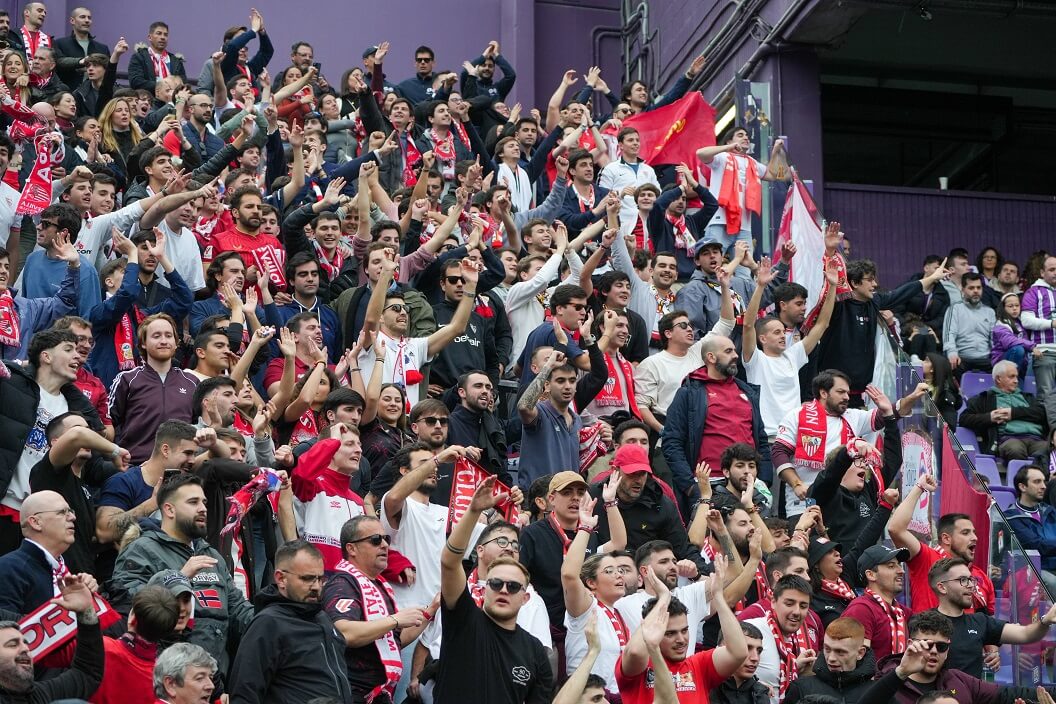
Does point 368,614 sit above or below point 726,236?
below

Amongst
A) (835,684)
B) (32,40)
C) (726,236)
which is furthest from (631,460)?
(32,40)

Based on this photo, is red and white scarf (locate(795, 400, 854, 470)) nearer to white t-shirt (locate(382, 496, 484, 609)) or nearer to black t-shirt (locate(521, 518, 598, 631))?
black t-shirt (locate(521, 518, 598, 631))

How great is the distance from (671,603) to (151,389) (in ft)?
11.4

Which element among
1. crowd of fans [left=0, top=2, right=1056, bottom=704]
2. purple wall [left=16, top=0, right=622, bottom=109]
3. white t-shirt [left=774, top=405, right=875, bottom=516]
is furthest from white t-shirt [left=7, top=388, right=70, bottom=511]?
purple wall [left=16, top=0, right=622, bottom=109]

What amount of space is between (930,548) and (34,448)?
5532 mm

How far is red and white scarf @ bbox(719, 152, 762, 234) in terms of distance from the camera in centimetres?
1559

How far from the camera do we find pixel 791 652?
9.16 metres

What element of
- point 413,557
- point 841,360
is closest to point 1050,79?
point 841,360

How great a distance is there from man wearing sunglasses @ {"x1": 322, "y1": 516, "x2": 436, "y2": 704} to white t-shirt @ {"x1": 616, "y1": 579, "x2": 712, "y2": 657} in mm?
1090

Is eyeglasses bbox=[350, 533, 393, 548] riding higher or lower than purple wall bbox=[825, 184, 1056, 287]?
lower

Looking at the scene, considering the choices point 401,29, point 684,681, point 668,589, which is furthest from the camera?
point 401,29

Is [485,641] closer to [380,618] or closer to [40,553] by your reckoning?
[380,618]

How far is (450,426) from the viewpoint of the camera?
10.6 m

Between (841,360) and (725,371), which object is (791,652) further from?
(841,360)
